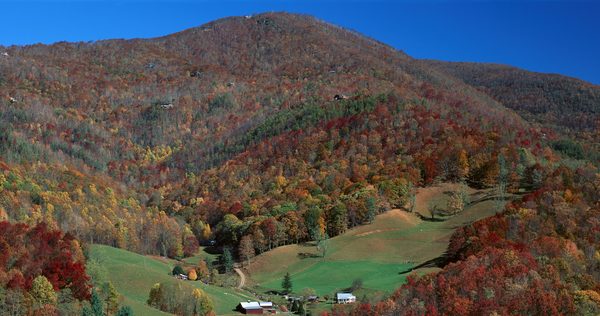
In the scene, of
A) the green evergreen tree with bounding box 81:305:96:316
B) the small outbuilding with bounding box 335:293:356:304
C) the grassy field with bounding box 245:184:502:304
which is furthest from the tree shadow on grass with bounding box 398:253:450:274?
the green evergreen tree with bounding box 81:305:96:316

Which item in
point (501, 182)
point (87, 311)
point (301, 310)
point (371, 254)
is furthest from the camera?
point (501, 182)

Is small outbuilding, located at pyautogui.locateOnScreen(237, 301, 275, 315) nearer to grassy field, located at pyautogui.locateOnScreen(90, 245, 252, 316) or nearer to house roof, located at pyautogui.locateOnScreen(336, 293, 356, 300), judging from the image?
grassy field, located at pyautogui.locateOnScreen(90, 245, 252, 316)

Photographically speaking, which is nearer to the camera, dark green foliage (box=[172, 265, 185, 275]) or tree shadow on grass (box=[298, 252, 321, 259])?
Answer: dark green foliage (box=[172, 265, 185, 275])

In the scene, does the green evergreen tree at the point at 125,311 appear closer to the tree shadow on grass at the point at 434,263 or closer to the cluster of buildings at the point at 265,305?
the cluster of buildings at the point at 265,305

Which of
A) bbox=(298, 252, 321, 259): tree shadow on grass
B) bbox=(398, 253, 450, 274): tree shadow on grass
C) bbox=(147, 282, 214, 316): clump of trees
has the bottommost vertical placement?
bbox=(147, 282, 214, 316): clump of trees

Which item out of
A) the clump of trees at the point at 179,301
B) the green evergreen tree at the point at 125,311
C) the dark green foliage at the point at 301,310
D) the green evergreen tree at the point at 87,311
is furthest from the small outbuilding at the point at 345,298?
the green evergreen tree at the point at 87,311

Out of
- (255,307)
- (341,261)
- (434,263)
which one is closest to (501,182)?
(341,261)

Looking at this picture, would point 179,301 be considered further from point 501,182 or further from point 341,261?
point 501,182

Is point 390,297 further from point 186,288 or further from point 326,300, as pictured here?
point 186,288
